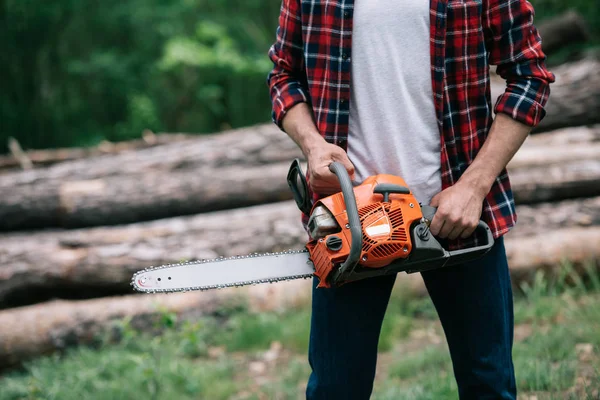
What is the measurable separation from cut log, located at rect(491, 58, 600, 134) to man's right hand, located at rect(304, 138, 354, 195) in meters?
4.05

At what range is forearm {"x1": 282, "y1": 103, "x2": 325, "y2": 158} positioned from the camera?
1557 millimetres

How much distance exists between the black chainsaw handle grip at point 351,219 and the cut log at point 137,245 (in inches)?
111

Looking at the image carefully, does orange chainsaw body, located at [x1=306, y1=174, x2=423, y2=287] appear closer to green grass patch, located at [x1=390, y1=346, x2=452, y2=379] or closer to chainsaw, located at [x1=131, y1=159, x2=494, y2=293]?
chainsaw, located at [x1=131, y1=159, x2=494, y2=293]

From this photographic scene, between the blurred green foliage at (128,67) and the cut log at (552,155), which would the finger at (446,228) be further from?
the blurred green foliage at (128,67)

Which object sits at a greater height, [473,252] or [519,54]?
[519,54]

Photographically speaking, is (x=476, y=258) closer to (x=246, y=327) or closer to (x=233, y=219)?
(x=246, y=327)

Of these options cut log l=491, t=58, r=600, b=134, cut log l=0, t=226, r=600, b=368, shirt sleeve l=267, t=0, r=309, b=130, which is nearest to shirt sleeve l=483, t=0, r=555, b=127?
shirt sleeve l=267, t=0, r=309, b=130

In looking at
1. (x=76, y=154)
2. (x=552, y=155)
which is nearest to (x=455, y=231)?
(x=552, y=155)

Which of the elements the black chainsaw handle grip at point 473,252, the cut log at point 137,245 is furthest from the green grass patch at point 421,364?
the black chainsaw handle grip at point 473,252

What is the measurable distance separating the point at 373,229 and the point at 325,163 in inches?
8.7

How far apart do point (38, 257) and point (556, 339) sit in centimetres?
338

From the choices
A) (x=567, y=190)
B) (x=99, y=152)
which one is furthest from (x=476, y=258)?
(x=99, y=152)

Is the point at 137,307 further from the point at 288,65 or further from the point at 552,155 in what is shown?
the point at 552,155

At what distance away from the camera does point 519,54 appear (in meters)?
A: 1.48
